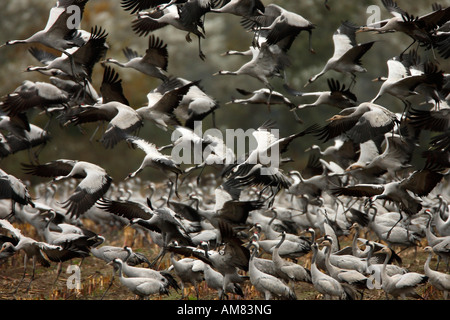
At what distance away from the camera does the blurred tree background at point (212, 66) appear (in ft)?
60.7

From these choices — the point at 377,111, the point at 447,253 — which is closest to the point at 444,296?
the point at 447,253

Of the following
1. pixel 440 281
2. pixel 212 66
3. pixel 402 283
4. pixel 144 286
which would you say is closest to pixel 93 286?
pixel 144 286

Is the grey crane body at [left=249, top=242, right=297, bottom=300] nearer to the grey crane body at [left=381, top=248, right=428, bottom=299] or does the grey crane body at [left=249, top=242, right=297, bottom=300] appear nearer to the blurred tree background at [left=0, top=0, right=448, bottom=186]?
the grey crane body at [left=381, top=248, right=428, bottom=299]

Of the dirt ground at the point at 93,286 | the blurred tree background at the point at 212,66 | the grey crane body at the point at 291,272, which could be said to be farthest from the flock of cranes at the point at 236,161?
the blurred tree background at the point at 212,66

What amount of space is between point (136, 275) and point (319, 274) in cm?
189

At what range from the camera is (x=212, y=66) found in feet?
67.1

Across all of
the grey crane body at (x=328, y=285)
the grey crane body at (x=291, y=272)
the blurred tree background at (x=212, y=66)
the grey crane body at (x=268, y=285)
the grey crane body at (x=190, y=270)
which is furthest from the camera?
the blurred tree background at (x=212, y=66)

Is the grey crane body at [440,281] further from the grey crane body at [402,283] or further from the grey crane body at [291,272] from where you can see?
the grey crane body at [291,272]

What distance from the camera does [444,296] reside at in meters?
6.66
